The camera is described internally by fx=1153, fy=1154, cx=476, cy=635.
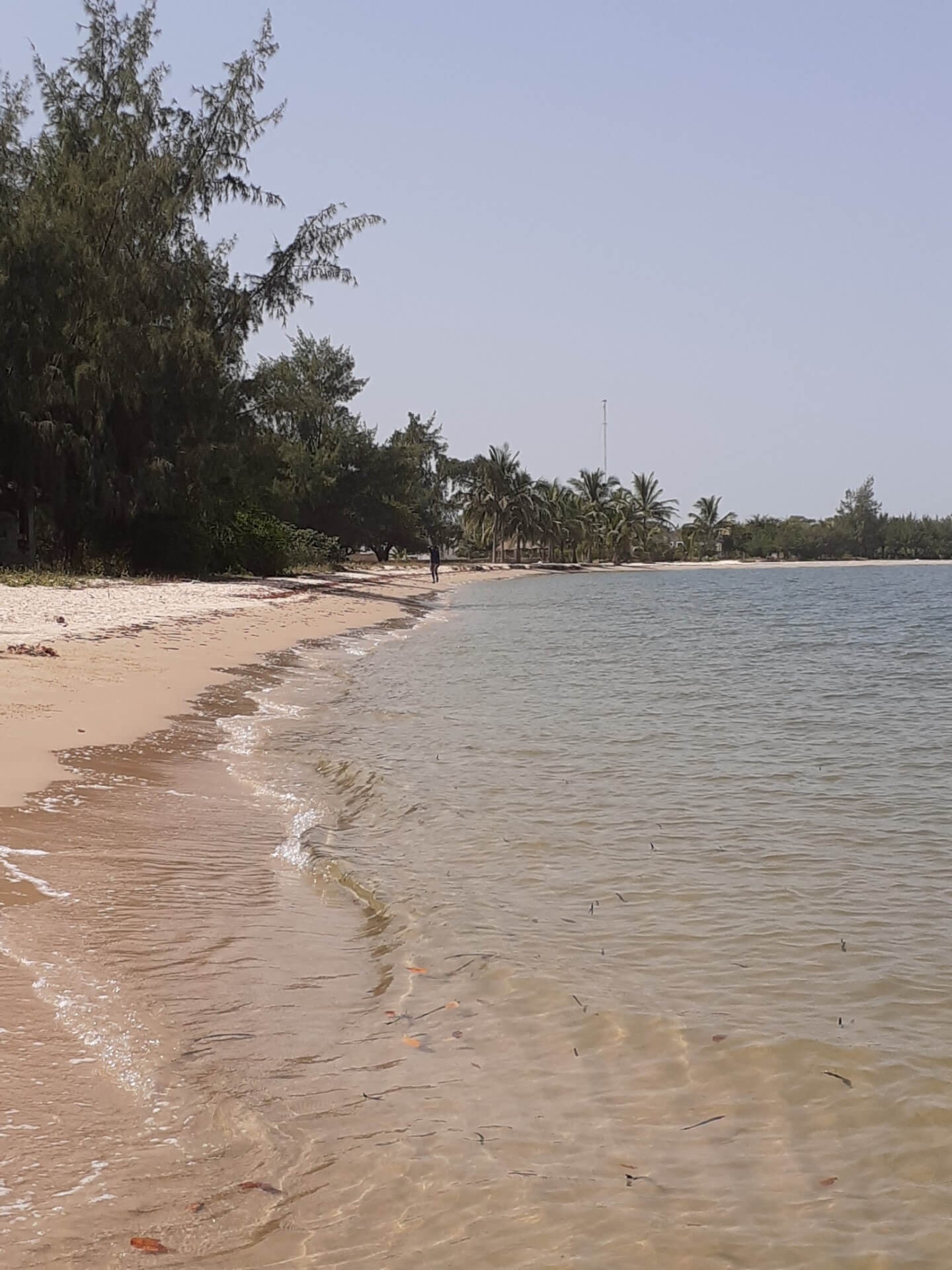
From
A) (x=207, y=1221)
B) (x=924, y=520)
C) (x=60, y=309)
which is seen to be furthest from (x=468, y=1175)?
(x=924, y=520)

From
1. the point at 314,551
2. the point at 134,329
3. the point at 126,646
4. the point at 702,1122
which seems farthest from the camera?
the point at 314,551

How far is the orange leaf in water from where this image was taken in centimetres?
268

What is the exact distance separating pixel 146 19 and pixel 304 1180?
38338 millimetres

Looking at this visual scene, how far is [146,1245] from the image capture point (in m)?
2.69

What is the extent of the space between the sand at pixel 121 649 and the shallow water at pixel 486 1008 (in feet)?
2.07

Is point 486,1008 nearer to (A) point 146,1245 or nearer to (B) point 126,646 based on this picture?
(A) point 146,1245

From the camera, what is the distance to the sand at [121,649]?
30.3ft

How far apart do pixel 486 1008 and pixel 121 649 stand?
484 inches

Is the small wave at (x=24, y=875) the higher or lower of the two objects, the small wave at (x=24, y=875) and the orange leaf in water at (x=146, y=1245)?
the higher

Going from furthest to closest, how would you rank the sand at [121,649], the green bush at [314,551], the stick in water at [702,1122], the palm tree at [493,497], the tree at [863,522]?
the tree at [863,522] → the palm tree at [493,497] → the green bush at [314,551] → the sand at [121,649] → the stick in water at [702,1122]

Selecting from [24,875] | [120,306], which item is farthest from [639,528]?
[24,875]

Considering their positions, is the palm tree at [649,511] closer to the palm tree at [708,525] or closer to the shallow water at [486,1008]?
the palm tree at [708,525]

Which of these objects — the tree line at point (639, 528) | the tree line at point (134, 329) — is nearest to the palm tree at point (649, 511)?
the tree line at point (639, 528)

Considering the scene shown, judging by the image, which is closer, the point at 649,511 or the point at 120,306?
the point at 120,306
